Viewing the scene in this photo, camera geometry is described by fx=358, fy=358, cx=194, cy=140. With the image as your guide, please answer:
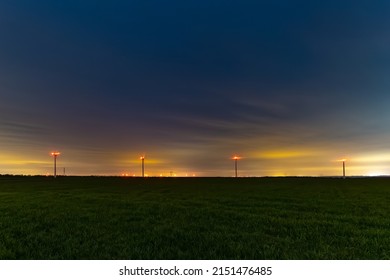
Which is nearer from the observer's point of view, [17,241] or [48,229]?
[17,241]

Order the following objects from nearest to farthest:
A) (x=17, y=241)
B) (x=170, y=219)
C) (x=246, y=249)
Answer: (x=246, y=249)
(x=17, y=241)
(x=170, y=219)

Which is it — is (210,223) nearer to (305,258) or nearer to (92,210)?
(305,258)

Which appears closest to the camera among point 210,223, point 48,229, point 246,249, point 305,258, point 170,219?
point 305,258

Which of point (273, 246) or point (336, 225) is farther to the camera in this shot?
point (336, 225)

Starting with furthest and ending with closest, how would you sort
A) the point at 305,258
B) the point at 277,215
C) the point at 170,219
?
the point at 277,215 → the point at 170,219 → the point at 305,258

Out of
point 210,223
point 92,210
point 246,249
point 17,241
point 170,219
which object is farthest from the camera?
point 92,210

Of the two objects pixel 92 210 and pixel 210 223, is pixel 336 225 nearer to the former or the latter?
pixel 210 223

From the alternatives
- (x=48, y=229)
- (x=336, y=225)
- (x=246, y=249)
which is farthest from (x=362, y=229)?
(x=48, y=229)

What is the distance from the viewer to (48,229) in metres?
14.7

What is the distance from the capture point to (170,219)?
57.3 feet
